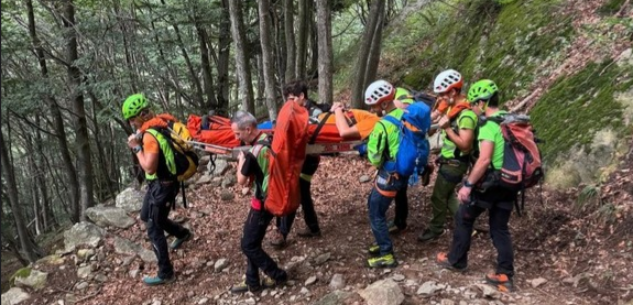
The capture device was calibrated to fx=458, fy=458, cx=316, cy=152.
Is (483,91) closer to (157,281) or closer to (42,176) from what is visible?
(157,281)

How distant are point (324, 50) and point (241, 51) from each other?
5.20 feet

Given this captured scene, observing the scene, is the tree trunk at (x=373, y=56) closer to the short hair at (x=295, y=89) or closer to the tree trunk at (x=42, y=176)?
the short hair at (x=295, y=89)

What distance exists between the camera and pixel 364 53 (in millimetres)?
9508

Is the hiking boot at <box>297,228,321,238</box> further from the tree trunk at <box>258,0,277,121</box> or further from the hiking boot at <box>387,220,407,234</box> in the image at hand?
the tree trunk at <box>258,0,277,121</box>

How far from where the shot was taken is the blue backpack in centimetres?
504

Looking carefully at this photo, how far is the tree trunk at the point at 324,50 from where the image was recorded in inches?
334

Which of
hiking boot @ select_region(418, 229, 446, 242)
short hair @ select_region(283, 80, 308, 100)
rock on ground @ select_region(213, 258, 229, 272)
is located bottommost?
rock on ground @ select_region(213, 258, 229, 272)

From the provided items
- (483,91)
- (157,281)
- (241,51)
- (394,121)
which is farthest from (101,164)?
(483,91)

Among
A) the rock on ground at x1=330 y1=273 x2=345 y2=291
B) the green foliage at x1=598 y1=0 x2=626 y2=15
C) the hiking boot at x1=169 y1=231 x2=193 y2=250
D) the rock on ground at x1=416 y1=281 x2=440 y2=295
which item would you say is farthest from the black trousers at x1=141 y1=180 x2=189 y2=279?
the green foliage at x1=598 y1=0 x2=626 y2=15

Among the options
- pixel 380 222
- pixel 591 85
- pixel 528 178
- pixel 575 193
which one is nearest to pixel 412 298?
pixel 380 222

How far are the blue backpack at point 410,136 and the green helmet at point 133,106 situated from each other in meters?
3.06

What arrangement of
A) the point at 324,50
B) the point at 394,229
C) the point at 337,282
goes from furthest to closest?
the point at 324,50 → the point at 394,229 → the point at 337,282

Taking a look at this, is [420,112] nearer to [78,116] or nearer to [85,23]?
[85,23]

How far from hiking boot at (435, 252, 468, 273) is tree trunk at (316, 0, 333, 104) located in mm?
4183
